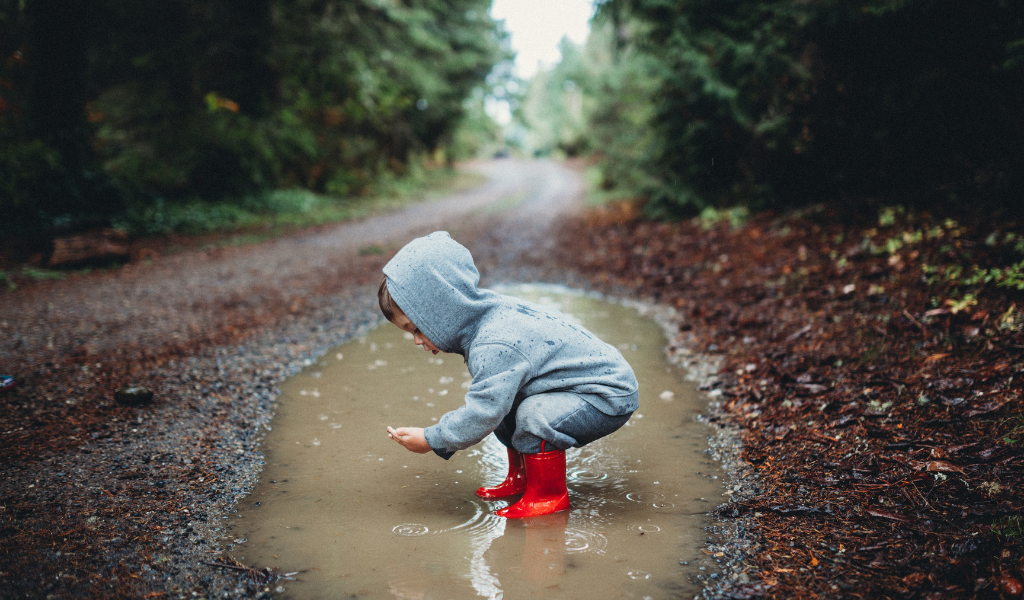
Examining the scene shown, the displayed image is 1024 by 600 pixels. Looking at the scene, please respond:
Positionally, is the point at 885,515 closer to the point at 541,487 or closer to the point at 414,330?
the point at 541,487

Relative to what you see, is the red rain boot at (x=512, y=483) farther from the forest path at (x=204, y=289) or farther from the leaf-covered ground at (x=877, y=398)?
the forest path at (x=204, y=289)

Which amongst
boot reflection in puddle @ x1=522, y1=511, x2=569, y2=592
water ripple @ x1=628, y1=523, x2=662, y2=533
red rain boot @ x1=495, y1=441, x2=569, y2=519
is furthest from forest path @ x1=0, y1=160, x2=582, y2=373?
water ripple @ x1=628, y1=523, x2=662, y2=533

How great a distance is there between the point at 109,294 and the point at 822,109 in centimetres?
852

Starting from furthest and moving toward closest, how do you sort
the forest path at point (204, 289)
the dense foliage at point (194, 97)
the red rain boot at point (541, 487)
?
the dense foliage at point (194, 97) < the forest path at point (204, 289) < the red rain boot at point (541, 487)

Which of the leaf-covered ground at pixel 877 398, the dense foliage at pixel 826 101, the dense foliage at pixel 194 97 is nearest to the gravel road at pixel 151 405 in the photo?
the leaf-covered ground at pixel 877 398

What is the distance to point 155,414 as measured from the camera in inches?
136

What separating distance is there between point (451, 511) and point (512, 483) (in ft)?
1.06

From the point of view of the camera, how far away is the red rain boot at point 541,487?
2613 mm

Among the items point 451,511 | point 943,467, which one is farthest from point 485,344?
point 943,467

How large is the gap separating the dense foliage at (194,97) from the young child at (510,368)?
8.22 m

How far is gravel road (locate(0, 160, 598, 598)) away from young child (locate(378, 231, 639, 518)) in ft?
3.31

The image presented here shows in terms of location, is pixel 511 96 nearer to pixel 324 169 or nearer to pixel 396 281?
pixel 324 169

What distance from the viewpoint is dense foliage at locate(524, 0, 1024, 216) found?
5.43 meters

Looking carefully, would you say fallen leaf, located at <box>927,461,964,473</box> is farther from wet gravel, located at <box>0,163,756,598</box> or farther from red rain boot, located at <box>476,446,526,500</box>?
red rain boot, located at <box>476,446,526,500</box>
